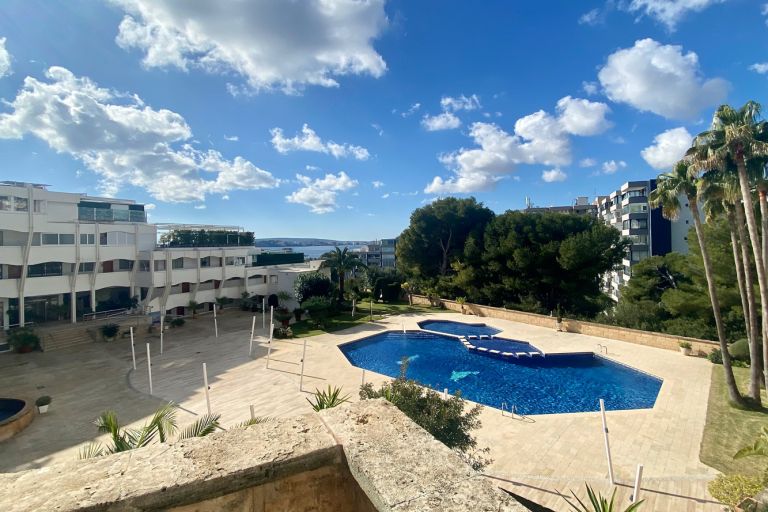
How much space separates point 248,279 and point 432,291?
19195 mm

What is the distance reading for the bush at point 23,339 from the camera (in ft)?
71.9

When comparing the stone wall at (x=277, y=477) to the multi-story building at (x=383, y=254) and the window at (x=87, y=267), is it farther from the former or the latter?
the multi-story building at (x=383, y=254)

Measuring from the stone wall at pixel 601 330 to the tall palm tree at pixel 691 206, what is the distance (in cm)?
737

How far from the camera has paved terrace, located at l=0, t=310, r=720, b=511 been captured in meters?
9.95

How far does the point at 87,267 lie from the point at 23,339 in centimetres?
686

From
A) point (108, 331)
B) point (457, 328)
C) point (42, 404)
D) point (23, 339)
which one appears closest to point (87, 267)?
point (108, 331)

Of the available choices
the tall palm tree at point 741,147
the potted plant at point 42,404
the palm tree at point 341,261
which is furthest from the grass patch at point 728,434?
the palm tree at point 341,261

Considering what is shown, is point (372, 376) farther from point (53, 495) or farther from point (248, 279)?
point (248, 279)

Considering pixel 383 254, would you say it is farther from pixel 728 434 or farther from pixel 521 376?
pixel 728 434

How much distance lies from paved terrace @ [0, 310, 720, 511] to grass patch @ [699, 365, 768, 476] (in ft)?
1.14

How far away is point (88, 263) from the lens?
27.4m

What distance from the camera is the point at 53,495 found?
90.2 inches

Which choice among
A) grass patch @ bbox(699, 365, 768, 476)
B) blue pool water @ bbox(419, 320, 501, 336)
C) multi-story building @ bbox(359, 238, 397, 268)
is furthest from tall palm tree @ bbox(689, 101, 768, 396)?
Answer: multi-story building @ bbox(359, 238, 397, 268)

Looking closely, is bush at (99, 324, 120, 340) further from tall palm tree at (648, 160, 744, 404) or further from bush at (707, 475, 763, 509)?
tall palm tree at (648, 160, 744, 404)
